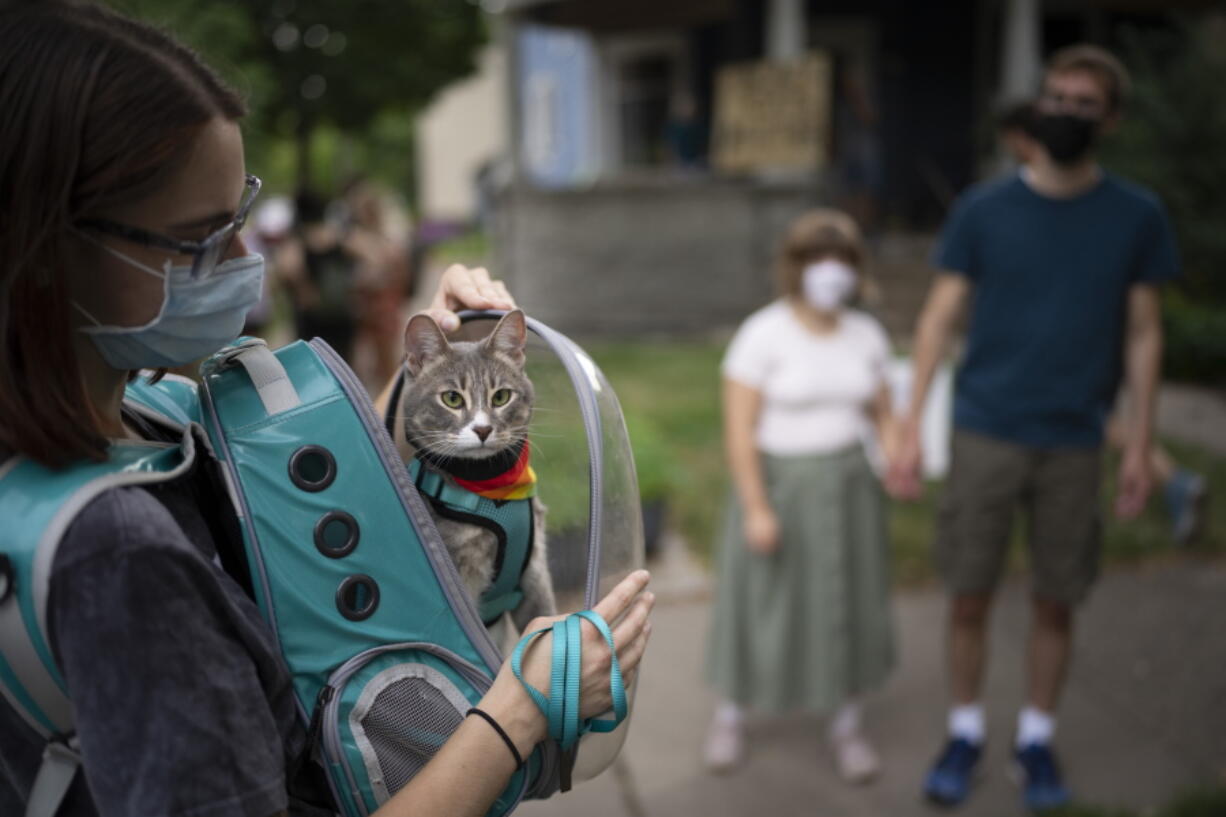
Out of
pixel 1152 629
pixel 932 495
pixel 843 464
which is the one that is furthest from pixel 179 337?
pixel 932 495

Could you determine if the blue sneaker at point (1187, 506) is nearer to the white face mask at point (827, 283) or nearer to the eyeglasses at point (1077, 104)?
the eyeglasses at point (1077, 104)

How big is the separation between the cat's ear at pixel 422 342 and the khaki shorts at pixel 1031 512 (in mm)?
2614

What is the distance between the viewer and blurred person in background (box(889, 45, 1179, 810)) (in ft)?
11.1

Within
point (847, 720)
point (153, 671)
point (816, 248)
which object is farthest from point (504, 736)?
point (847, 720)

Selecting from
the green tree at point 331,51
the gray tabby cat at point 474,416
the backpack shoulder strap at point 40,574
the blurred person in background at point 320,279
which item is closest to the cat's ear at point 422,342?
the gray tabby cat at point 474,416

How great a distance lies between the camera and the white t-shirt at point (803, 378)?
353cm

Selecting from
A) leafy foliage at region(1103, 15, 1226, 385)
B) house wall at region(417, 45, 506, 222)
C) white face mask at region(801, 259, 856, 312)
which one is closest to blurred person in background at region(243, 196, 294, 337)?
white face mask at region(801, 259, 856, 312)

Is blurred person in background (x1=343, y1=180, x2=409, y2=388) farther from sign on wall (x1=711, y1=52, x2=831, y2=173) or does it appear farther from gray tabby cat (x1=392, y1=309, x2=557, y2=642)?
gray tabby cat (x1=392, y1=309, x2=557, y2=642)

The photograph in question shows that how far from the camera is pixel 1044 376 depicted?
11.2ft

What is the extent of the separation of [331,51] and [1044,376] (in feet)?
8.18

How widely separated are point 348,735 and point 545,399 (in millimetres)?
545

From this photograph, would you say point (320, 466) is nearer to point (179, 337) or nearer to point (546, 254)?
point (179, 337)

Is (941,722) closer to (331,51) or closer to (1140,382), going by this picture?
(1140,382)

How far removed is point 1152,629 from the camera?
15.4 feet
